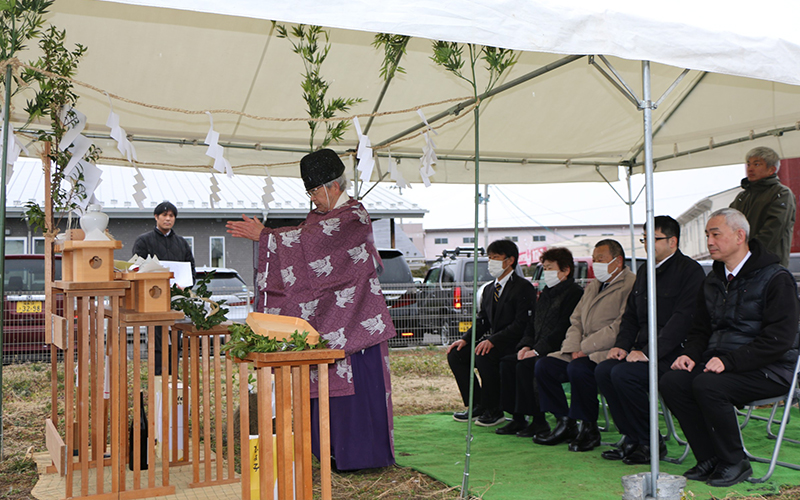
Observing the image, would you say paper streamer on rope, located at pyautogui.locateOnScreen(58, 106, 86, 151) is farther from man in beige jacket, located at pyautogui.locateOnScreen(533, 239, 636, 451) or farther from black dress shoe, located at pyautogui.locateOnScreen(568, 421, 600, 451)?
black dress shoe, located at pyautogui.locateOnScreen(568, 421, 600, 451)

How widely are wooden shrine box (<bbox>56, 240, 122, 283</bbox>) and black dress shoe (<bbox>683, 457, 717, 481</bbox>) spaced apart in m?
3.13

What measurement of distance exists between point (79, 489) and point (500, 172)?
4.92m

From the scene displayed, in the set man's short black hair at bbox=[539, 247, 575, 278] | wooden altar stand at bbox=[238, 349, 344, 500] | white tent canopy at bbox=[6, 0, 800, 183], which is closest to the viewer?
wooden altar stand at bbox=[238, 349, 344, 500]

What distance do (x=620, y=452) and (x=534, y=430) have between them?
846 mm

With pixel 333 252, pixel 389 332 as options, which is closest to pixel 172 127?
pixel 333 252

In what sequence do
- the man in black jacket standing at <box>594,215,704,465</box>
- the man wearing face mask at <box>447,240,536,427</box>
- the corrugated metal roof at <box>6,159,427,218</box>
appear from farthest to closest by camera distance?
the corrugated metal roof at <box>6,159,427,218</box> → the man wearing face mask at <box>447,240,536,427</box> → the man in black jacket standing at <box>594,215,704,465</box>

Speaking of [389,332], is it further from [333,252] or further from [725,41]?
[725,41]

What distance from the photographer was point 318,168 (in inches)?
137

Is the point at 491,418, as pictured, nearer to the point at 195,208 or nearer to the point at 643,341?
the point at 643,341

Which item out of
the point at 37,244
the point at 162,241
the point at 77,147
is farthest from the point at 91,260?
the point at 37,244

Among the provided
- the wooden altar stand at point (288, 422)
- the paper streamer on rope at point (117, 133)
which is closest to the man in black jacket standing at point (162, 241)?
the paper streamer on rope at point (117, 133)

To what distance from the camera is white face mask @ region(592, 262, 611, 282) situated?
14.5ft

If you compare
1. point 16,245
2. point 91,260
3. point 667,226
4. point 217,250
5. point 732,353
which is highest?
point 16,245

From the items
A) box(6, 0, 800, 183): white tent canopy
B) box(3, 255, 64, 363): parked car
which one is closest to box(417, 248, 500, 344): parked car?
box(6, 0, 800, 183): white tent canopy
